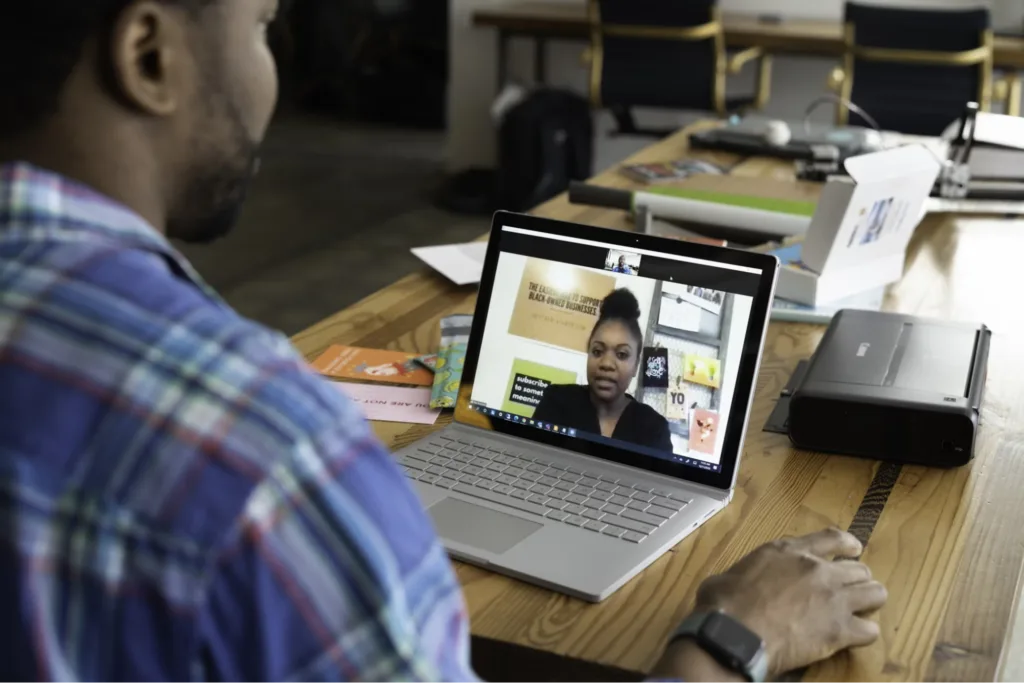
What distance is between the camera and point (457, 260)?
77.1 inches

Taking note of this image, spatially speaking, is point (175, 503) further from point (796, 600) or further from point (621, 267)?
point (621, 267)

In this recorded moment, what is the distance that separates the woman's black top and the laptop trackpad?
0.14m

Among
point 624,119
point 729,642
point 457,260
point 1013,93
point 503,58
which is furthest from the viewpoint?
point 503,58

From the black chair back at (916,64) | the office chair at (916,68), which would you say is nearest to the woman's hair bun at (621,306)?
the office chair at (916,68)

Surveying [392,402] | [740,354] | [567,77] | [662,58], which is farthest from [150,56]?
[567,77]

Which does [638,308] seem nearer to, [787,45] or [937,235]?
[937,235]

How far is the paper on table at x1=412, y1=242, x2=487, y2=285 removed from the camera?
1.89 m

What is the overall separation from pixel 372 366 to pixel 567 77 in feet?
14.0

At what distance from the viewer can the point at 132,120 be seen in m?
0.69

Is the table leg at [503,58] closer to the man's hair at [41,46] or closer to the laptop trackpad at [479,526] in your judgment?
the laptop trackpad at [479,526]

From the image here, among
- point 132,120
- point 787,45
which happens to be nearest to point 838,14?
point 787,45

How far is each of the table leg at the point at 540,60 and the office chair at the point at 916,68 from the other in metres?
1.52

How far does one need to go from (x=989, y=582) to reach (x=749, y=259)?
0.38 meters

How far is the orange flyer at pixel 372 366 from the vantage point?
152 cm
